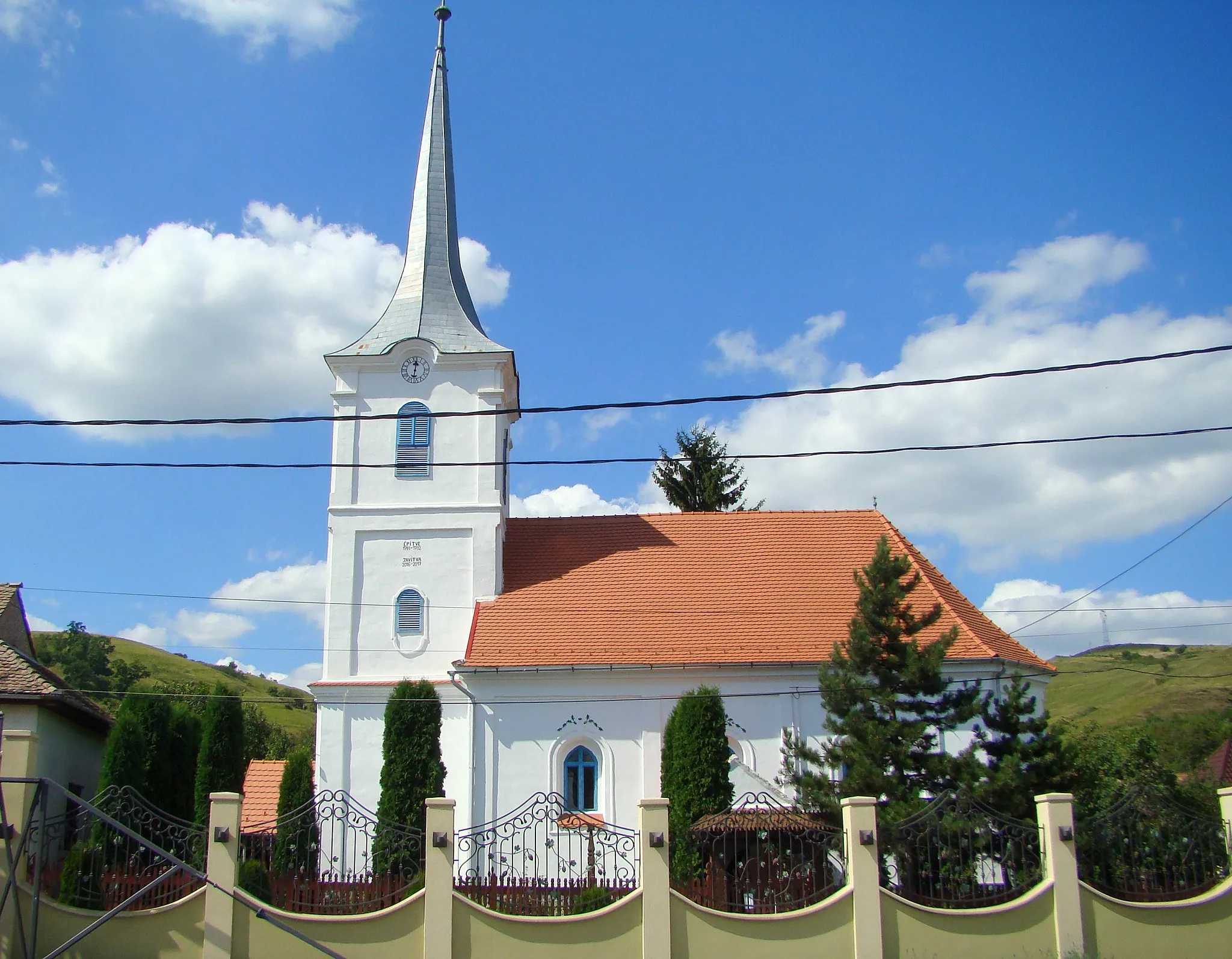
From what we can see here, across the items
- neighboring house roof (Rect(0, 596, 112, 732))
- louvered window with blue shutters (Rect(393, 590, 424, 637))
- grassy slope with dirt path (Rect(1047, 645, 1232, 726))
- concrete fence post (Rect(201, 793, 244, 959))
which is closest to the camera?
concrete fence post (Rect(201, 793, 244, 959))

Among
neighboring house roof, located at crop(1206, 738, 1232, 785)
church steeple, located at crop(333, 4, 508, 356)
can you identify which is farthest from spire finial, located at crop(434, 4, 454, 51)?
neighboring house roof, located at crop(1206, 738, 1232, 785)

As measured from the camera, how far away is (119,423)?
1286 centimetres

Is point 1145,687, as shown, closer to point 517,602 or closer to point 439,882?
point 517,602

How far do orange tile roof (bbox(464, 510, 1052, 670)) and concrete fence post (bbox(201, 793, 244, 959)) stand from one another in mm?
9493

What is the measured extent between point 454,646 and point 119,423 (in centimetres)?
1240

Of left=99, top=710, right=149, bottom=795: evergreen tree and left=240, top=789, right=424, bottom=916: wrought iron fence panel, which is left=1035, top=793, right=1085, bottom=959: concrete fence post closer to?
left=240, top=789, right=424, bottom=916: wrought iron fence panel

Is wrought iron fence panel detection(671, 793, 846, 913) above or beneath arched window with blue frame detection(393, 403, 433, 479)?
beneath

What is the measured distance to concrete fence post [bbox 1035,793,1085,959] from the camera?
1391 centimetres

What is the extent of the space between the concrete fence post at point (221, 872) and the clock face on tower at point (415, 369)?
14.0 metres

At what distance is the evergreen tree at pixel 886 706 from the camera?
16969 millimetres

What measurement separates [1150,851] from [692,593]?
11795 mm

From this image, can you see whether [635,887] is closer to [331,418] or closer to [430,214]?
[331,418]

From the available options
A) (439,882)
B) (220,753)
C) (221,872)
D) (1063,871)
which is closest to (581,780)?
(220,753)

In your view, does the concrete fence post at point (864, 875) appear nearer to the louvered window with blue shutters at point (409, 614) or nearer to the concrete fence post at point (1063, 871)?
the concrete fence post at point (1063, 871)
